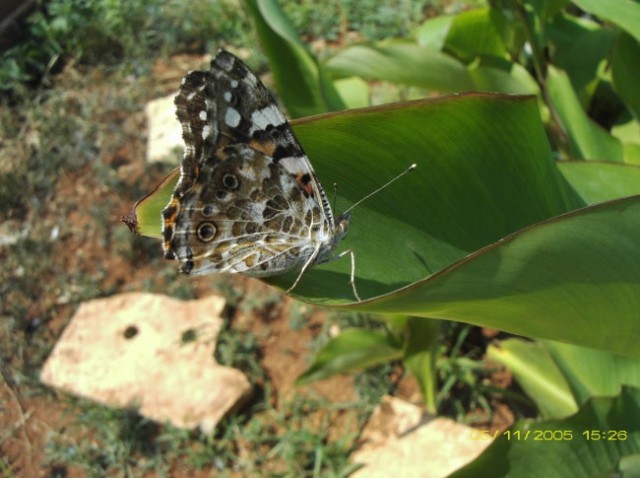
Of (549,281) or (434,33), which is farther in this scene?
(434,33)

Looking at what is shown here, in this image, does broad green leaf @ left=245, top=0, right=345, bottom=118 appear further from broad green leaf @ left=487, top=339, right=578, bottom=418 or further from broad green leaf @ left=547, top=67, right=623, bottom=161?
broad green leaf @ left=487, top=339, right=578, bottom=418

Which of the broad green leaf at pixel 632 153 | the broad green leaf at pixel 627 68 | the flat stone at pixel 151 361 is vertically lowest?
the flat stone at pixel 151 361

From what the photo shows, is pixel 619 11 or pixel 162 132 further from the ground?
pixel 619 11

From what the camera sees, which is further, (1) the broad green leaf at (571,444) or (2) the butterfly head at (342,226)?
(1) the broad green leaf at (571,444)

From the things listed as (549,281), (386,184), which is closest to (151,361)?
(386,184)

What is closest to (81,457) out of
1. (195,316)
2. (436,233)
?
(195,316)

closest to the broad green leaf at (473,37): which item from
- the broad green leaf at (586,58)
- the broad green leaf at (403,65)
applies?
the broad green leaf at (586,58)

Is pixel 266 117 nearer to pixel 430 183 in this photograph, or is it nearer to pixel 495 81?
pixel 430 183

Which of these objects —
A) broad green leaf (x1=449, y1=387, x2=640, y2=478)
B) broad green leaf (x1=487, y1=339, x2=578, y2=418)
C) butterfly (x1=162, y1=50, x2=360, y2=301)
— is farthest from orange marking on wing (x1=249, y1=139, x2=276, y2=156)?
broad green leaf (x1=487, y1=339, x2=578, y2=418)

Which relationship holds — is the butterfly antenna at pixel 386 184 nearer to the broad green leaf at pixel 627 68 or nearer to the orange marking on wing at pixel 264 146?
the orange marking on wing at pixel 264 146
